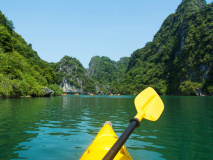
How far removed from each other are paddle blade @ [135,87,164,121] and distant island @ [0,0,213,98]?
98.3 ft

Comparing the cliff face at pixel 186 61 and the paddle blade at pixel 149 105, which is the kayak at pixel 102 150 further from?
the cliff face at pixel 186 61

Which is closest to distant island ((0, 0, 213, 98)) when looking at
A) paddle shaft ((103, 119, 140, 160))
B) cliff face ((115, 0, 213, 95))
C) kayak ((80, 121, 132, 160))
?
cliff face ((115, 0, 213, 95))

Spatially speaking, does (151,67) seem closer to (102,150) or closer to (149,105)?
(149,105)

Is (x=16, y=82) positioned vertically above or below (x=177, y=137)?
above

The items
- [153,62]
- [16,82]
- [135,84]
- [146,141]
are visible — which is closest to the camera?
[146,141]

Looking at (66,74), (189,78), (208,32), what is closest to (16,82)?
(189,78)

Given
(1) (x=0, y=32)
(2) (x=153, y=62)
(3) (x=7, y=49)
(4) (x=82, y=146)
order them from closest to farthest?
(4) (x=82, y=146), (1) (x=0, y=32), (3) (x=7, y=49), (2) (x=153, y=62)

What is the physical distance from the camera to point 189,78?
102375mm

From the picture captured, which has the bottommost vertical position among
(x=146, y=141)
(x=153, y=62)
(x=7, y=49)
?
(x=146, y=141)

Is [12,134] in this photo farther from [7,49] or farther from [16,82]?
[7,49]

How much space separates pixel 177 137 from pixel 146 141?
1397 mm

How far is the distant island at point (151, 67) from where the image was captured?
4097cm

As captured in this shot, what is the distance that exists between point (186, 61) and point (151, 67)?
186ft

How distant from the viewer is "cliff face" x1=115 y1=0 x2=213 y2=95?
9688 cm
